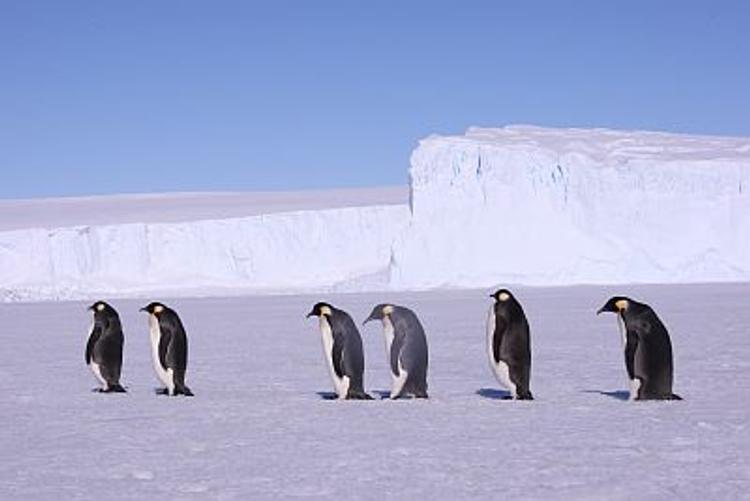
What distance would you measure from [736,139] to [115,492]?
114ft

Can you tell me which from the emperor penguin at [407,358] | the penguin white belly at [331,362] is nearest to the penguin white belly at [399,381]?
the emperor penguin at [407,358]

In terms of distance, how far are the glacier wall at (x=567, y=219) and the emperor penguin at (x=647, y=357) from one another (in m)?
21.0

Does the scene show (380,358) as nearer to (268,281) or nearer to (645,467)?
(645,467)

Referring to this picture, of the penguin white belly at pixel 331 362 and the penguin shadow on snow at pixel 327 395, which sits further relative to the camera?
the penguin shadow on snow at pixel 327 395

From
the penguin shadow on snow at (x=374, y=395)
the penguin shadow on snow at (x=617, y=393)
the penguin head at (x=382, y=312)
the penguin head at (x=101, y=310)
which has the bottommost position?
the penguin shadow on snow at (x=617, y=393)

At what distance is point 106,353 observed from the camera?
724cm

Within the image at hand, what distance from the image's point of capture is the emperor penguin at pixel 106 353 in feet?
23.7

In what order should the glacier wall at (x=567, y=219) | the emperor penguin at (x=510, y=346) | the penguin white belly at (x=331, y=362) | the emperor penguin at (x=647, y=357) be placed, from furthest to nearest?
the glacier wall at (x=567, y=219), the penguin white belly at (x=331, y=362), the emperor penguin at (x=510, y=346), the emperor penguin at (x=647, y=357)

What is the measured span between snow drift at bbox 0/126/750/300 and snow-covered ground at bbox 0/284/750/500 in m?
17.5

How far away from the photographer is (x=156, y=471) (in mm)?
4203

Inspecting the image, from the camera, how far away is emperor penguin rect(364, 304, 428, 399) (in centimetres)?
651

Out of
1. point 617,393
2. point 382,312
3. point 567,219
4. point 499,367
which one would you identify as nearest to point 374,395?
point 382,312

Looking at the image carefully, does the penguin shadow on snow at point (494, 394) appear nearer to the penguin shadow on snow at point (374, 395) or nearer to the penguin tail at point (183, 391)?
the penguin shadow on snow at point (374, 395)

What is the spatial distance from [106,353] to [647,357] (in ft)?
11.4
